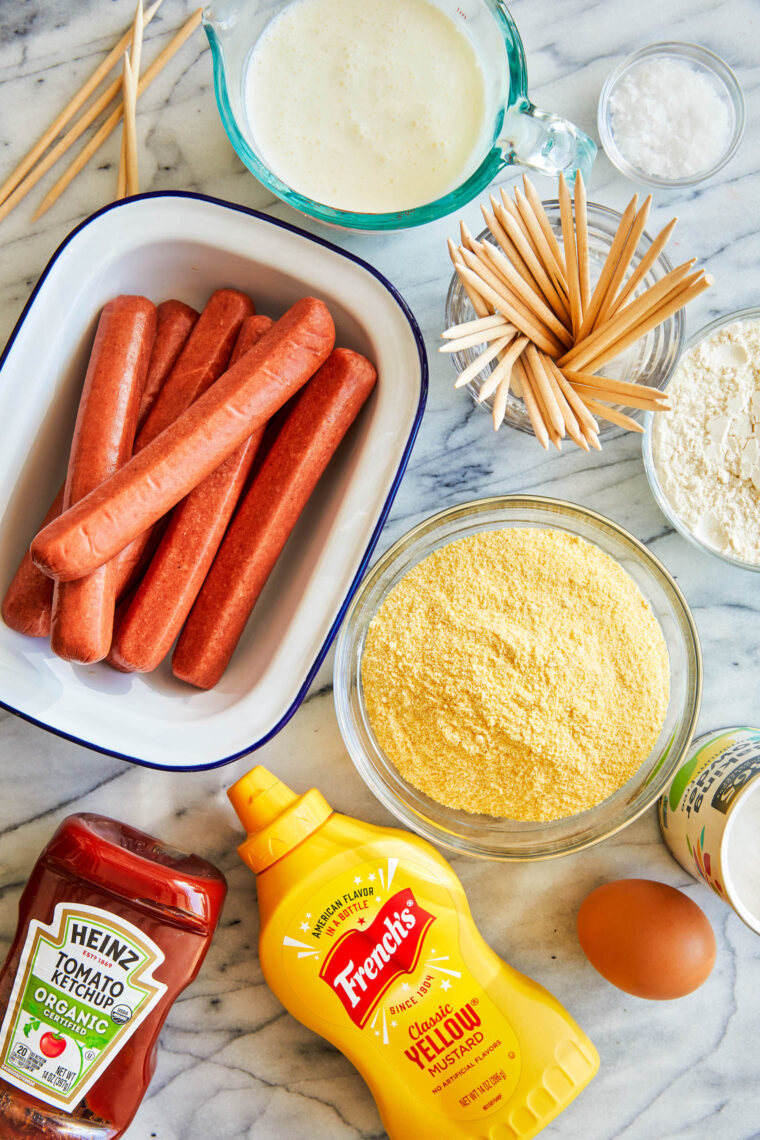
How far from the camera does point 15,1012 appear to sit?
35.8 inches

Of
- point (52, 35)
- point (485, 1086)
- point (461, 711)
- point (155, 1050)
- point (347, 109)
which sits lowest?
point (485, 1086)

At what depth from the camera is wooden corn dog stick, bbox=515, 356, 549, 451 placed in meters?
0.80

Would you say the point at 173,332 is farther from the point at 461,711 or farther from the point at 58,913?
the point at 58,913

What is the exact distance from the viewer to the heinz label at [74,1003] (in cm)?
90

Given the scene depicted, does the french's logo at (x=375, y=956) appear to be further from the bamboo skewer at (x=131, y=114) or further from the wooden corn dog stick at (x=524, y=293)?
the bamboo skewer at (x=131, y=114)

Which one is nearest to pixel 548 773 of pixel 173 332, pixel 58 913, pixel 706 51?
pixel 58 913

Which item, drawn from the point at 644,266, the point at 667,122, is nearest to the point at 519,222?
the point at 644,266

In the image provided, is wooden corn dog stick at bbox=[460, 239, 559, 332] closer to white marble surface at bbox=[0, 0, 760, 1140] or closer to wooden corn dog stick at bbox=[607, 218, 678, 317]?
wooden corn dog stick at bbox=[607, 218, 678, 317]

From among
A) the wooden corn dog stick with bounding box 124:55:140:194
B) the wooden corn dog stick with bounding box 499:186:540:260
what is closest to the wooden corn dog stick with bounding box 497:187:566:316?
the wooden corn dog stick with bounding box 499:186:540:260

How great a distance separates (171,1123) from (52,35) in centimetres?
141

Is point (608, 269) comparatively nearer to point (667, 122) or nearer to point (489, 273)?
point (489, 273)

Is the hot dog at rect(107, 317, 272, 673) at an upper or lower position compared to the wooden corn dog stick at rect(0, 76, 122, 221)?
lower

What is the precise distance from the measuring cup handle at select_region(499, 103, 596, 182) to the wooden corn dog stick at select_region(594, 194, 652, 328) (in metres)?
0.15

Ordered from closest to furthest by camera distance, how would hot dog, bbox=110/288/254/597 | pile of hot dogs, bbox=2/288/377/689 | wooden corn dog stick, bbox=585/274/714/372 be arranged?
wooden corn dog stick, bbox=585/274/714/372, pile of hot dogs, bbox=2/288/377/689, hot dog, bbox=110/288/254/597
